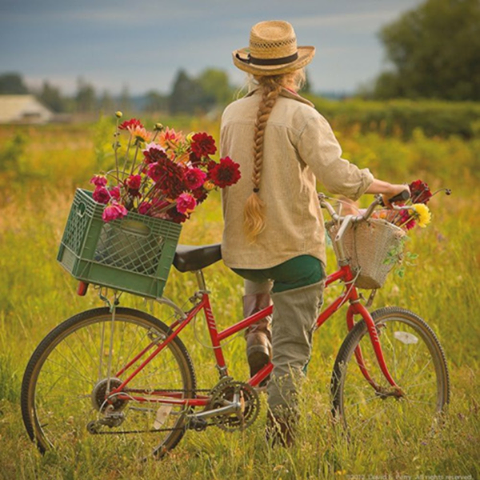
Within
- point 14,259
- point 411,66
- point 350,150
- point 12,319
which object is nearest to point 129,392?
point 12,319

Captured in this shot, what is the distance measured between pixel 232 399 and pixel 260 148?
1.24 m

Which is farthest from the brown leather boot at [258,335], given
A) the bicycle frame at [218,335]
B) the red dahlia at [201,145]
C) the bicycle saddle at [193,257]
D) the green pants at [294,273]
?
the red dahlia at [201,145]

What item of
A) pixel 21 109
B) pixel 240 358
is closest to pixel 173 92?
pixel 21 109

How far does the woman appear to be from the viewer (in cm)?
349

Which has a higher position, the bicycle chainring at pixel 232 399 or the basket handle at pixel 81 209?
the basket handle at pixel 81 209

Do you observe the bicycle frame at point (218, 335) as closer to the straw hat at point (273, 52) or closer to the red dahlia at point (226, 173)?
the red dahlia at point (226, 173)

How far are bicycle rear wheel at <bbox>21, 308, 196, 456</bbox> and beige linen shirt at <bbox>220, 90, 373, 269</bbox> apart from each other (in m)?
0.58

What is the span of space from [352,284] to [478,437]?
36.2 inches

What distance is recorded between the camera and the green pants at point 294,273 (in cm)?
366

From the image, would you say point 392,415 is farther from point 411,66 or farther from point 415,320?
point 411,66

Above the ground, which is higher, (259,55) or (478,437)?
(259,55)

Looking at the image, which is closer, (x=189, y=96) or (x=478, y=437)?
(x=478, y=437)

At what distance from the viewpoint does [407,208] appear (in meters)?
3.69

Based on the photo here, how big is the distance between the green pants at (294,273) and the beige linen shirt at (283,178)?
4cm
